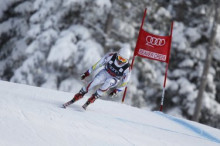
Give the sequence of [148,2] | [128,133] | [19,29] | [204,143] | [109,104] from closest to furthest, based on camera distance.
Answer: [128,133] → [204,143] → [109,104] → [148,2] → [19,29]

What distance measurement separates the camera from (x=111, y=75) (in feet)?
19.0

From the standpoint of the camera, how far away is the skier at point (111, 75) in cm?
568

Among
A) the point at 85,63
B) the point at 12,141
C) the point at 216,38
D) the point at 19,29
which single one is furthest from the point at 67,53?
the point at 12,141

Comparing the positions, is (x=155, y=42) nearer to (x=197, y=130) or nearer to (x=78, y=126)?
(x=197, y=130)

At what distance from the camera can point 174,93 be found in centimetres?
1477

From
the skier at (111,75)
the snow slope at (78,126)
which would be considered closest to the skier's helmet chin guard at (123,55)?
the skier at (111,75)

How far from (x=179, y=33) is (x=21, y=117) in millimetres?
11663

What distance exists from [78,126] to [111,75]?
4.69 ft

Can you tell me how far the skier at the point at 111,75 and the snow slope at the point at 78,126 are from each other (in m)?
0.34

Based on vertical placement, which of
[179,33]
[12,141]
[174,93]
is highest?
[179,33]

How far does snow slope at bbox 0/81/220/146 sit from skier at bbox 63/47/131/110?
34 cm

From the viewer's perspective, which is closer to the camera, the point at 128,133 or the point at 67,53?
the point at 128,133

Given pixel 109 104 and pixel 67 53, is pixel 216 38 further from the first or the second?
pixel 109 104

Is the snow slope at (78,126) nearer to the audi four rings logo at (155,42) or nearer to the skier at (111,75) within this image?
the skier at (111,75)
